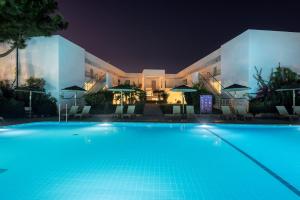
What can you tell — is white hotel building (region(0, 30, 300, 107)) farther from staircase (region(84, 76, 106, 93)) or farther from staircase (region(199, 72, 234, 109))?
staircase (region(84, 76, 106, 93))

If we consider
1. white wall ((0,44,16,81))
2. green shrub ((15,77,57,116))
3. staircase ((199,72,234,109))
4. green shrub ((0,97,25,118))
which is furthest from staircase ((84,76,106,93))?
staircase ((199,72,234,109))

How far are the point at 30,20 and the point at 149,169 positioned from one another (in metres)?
8.88

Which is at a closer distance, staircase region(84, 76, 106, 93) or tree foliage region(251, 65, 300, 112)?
tree foliage region(251, 65, 300, 112)

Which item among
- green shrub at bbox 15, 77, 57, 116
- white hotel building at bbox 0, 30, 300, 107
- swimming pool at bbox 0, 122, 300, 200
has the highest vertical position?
white hotel building at bbox 0, 30, 300, 107

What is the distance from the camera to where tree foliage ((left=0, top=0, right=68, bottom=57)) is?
30.2 feet

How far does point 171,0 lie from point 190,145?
17.3 meters

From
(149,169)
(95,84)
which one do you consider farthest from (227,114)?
(95,84)

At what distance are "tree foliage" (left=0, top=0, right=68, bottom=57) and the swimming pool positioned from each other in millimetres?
4970

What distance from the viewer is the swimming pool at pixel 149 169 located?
135 inches

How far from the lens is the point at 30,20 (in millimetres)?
10133

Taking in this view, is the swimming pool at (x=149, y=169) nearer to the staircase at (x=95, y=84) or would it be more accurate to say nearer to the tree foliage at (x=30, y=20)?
the tree foliage at (x=30, y=20)

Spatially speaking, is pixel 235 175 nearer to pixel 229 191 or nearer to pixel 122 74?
pixel 229 191

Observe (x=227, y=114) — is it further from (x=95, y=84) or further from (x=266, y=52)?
(x=95, y=84)

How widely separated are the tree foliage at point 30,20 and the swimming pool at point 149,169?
16.3 feet
